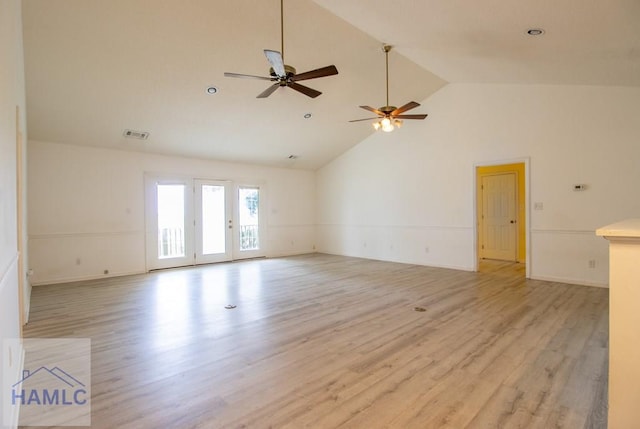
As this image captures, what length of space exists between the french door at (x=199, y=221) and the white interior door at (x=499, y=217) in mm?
5845

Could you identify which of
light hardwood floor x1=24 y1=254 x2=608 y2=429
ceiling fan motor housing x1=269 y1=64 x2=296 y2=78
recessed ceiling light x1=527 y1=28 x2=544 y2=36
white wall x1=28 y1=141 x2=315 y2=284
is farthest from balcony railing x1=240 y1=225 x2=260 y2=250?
recessed ceiling light x1=527 y1=28 x2=544 y2=36

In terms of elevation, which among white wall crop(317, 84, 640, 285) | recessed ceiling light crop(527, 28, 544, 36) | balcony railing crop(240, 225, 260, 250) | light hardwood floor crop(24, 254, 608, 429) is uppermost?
recessed ceiling light crop(527, 28, 544, 36)

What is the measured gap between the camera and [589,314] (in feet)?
12.3

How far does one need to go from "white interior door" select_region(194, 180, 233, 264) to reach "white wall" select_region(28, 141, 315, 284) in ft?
1.44

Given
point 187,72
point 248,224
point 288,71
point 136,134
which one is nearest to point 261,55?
point 187,72

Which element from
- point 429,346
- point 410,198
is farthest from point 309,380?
point 410,198

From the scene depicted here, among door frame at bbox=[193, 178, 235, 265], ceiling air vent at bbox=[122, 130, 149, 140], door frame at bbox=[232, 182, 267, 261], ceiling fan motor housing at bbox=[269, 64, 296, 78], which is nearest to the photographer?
ceiling fan motor housing at bbox=[269, 64, 296, 78]

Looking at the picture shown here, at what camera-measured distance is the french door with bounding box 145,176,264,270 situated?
22.7ft

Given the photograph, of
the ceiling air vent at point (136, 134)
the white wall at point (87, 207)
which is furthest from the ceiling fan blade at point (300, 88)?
the white wall at point (87, 207)

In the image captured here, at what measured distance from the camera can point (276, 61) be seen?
9.99 ft

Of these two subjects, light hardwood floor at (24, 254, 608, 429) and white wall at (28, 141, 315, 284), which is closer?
light hardwood floor at (24, 254, 608, 429)

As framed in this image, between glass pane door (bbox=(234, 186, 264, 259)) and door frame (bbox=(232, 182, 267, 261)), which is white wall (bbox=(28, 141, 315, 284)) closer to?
door frame (bbox=(232, 182, 267, 261))

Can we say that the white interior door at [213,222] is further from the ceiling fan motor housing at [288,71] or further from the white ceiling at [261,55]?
the ceiling fan motor housing at [288,71]

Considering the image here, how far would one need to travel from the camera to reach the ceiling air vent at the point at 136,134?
231 inches
